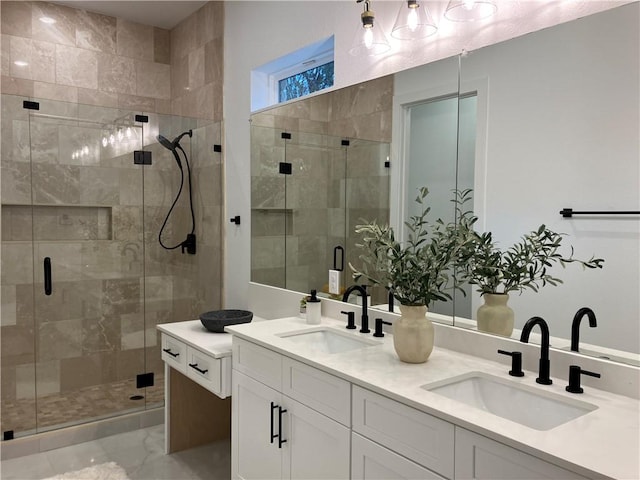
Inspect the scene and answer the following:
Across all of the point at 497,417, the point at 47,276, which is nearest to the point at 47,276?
the point at 47,276

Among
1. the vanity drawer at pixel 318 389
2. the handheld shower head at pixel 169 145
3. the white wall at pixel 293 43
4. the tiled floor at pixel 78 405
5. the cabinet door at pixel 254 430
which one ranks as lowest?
the tiled floor at pixel 78 405

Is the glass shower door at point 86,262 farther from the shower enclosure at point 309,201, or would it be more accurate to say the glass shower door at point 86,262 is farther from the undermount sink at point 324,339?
the undermount sink at point 324,339

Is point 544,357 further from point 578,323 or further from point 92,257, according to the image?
point 92,257

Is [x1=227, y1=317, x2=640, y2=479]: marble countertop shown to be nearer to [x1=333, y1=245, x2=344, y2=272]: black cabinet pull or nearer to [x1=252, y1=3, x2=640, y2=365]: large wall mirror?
[x1=252, y1=3, x2=640, y2=365]: large wall mirror

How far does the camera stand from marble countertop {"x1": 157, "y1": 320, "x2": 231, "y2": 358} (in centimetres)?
232

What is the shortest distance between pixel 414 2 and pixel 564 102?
0.81 meters

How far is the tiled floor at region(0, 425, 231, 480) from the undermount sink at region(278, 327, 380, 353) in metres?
0.99

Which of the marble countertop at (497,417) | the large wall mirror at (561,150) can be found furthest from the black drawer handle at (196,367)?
the large wall mirror at (561,150)

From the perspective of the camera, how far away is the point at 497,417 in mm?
1229

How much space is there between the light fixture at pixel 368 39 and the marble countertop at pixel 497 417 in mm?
1305

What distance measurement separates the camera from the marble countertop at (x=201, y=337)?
2316 mm

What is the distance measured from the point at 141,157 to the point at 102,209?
0.43 m

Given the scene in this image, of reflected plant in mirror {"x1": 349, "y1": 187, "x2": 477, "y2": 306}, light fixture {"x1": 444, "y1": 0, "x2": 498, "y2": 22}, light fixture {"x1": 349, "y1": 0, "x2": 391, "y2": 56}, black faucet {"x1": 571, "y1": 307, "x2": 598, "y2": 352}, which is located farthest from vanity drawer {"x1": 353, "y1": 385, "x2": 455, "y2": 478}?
light fixture {"x1": 349, "y1": 0, "x2": 391, "y2": 56}

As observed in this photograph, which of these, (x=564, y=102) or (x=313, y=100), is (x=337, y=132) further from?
(x=564, y=102)
